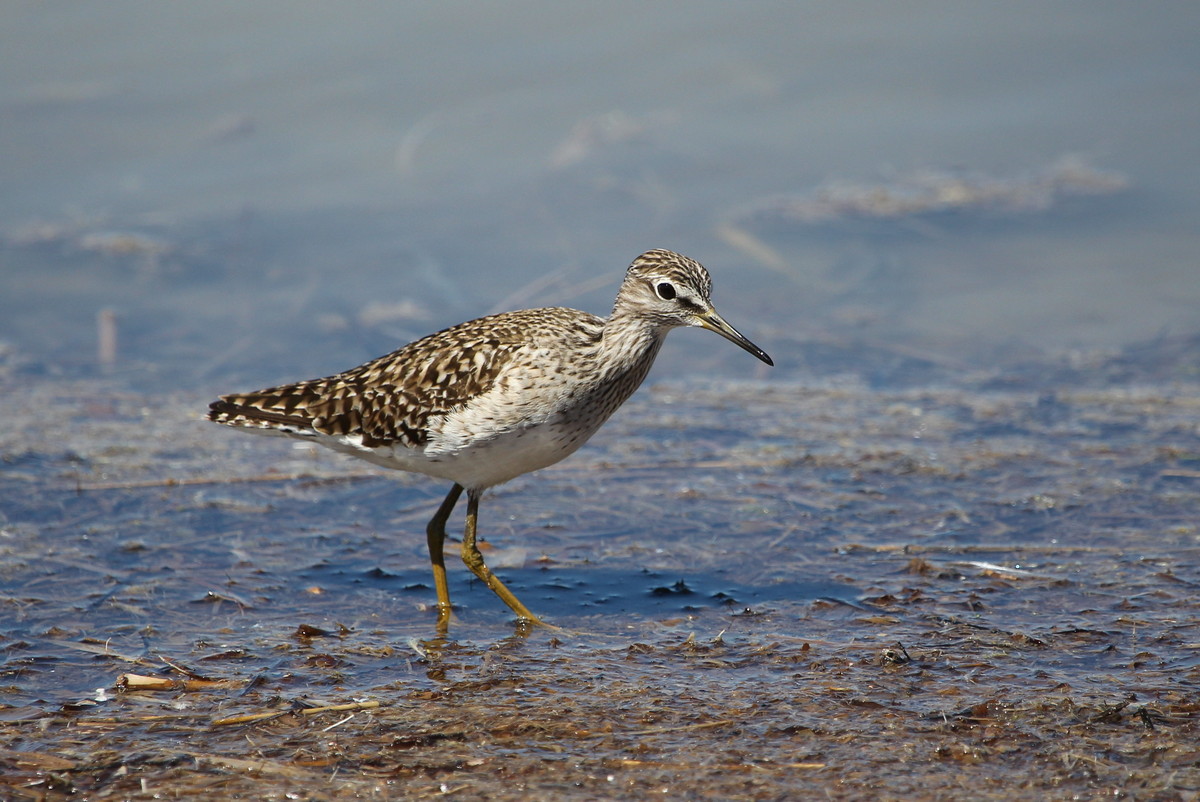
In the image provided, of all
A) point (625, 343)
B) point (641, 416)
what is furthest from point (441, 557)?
point (641, 416)

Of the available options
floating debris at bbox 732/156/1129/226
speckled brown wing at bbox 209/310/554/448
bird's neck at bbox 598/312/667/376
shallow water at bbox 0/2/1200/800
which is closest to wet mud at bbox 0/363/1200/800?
shallow water at bbox 0/2/1200/800

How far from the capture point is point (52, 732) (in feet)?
15.0

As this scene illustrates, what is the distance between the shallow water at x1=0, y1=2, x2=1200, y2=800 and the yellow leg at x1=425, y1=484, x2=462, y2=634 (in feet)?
0.39

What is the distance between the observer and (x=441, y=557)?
6.18 meters

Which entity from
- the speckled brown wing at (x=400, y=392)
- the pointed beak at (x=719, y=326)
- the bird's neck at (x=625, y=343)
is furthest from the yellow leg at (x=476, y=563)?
the pointed beak at (x=719, y=326)

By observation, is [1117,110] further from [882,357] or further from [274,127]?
[274,127]

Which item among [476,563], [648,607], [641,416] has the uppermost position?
[641,416]

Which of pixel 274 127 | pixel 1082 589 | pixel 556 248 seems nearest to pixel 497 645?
pixel 1082 589

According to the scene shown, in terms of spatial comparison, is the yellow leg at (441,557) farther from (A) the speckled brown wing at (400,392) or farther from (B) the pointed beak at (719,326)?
(B) the pointed beak at (719,326)

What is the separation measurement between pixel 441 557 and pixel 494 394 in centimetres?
89

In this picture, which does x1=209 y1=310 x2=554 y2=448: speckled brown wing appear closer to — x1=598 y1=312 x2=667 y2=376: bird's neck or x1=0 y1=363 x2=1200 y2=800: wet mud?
x1=598 y1=312 x2=667 y2=376: bird's neck

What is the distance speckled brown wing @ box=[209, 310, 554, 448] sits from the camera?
606cm

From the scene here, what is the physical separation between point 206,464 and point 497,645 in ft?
9.84

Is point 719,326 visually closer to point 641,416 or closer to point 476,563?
point 476,563
